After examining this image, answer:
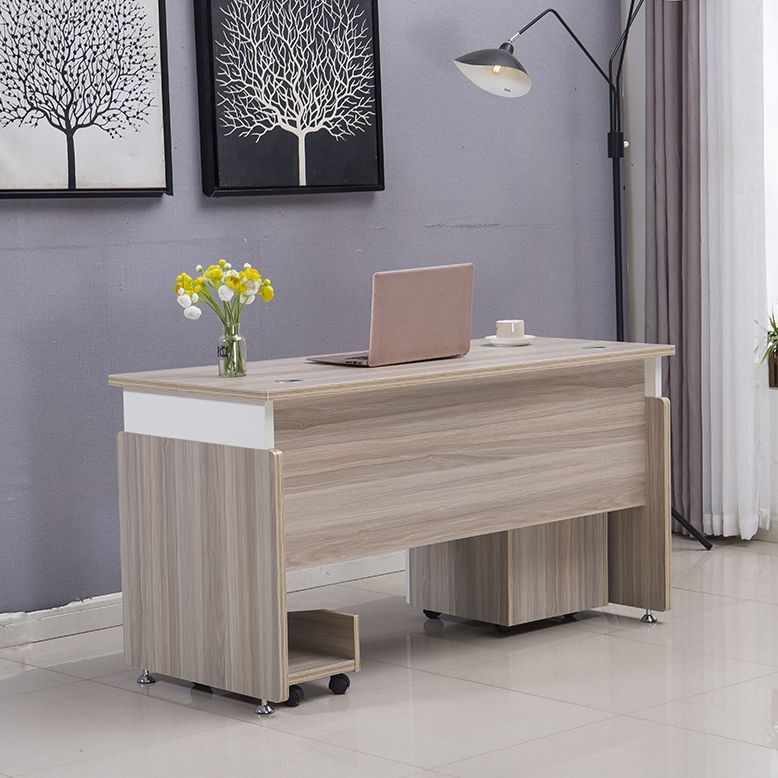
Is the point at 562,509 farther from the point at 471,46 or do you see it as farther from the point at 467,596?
the point at 471,46

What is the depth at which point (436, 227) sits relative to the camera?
499 cm

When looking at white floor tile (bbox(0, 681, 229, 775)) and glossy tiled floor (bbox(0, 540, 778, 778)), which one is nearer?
glossy tiled floor (bbox(0, 540, 778, 778))

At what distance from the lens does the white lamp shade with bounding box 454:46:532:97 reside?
4.45 m

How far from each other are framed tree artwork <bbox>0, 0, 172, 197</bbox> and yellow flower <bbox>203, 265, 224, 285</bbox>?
2.55 feet

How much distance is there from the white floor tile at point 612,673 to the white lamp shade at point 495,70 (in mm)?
1740

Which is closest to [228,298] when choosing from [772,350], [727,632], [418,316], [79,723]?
[418,316]

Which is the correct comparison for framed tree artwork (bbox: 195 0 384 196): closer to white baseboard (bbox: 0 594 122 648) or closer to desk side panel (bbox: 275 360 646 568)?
desk side panel (bbox: 275 360 646 568)

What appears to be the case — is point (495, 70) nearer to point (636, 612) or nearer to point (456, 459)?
point (456, 459)

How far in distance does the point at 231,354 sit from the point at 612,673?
49.0 inches

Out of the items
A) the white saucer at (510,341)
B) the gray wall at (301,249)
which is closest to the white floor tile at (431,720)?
the white saucer at (510,341)

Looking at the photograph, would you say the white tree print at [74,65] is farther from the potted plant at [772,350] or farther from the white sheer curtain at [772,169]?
the potted plant at [772,350]

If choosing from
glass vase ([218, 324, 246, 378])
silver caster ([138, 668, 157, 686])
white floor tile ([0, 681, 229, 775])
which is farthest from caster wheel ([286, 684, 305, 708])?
glass vase ([218, 324, 246, 378])

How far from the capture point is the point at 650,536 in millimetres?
4117

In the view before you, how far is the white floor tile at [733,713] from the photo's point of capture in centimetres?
312
